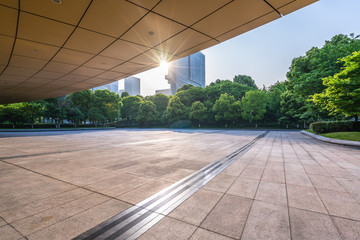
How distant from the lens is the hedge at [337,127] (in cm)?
1600

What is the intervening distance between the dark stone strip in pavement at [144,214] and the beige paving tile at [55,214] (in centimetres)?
72

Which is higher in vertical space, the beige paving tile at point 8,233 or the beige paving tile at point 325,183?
the beige paving tile at point 8,233

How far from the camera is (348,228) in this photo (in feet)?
7.89

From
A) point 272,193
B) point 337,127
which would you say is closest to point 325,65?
point 337,127

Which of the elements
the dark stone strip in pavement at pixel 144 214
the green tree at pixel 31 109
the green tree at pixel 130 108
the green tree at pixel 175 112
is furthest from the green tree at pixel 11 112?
the dark stone strip in pavement at pixel 144 214

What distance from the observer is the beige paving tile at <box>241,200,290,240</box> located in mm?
2266

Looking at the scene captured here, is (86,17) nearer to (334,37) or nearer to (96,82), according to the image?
(96,82)

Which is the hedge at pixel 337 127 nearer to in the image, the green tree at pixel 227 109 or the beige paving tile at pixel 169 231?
the beige paving tile at pixel 169 231

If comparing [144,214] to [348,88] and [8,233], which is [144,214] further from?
[348,88]

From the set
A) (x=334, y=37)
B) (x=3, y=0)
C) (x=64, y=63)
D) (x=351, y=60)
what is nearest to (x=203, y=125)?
(x=334, y=37)

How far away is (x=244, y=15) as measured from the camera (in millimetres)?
4508

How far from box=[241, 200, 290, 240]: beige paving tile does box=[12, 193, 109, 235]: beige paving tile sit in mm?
2729

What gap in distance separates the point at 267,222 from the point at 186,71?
129295 millimetres

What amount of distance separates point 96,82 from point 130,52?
6484 millimetres
